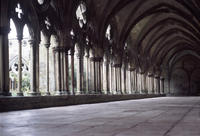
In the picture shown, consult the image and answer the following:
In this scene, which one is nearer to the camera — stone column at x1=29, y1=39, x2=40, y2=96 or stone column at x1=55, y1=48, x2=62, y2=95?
stone column at x1=29, y1=39, x2=40, y2=96

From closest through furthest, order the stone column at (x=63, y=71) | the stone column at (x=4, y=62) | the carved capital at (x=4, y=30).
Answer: the stone column at (x=4, y=62) < the carved capital at (x=4, y=30) < the stone column at (x=63, y=71)

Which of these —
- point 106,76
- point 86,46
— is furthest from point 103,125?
point 106,76

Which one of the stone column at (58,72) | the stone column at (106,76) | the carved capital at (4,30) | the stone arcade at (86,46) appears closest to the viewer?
the carved capital at (4,30)

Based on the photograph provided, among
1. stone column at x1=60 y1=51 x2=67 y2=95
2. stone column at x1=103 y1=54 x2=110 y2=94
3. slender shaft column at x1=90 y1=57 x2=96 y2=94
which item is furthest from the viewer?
stone column at x1=103 y1=54 x2=110 y2=94

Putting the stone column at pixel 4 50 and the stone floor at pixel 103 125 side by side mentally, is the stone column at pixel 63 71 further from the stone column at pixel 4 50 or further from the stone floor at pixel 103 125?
the stone floor at pixel 103 125

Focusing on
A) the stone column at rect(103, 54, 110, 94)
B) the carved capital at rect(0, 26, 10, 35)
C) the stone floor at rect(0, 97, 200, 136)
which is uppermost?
the carved capital at rect(0, 26, 10, 35)

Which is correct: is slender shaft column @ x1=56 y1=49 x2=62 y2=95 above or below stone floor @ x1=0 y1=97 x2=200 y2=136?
above

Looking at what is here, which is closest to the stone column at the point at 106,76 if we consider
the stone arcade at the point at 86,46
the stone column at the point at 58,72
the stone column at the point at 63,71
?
the stone arcade at the point at 86,46

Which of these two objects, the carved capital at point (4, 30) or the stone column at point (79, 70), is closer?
the carved capital at point (4, 30)

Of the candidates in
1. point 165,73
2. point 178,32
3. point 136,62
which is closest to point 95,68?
point 136,62

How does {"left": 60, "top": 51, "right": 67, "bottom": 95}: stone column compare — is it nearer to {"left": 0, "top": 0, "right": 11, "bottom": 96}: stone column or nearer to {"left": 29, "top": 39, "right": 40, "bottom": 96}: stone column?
{"left": 29, "top": 39, "right": 40, "bottom": 96}: stone column

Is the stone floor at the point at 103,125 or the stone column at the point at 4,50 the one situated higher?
the stone column at the point at 4,50

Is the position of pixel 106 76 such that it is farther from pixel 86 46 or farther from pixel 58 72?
pixel 58 72

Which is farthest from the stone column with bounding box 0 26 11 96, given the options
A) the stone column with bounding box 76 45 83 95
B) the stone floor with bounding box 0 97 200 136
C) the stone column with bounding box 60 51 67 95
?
the stone column with bounding box 76 45 83 95
